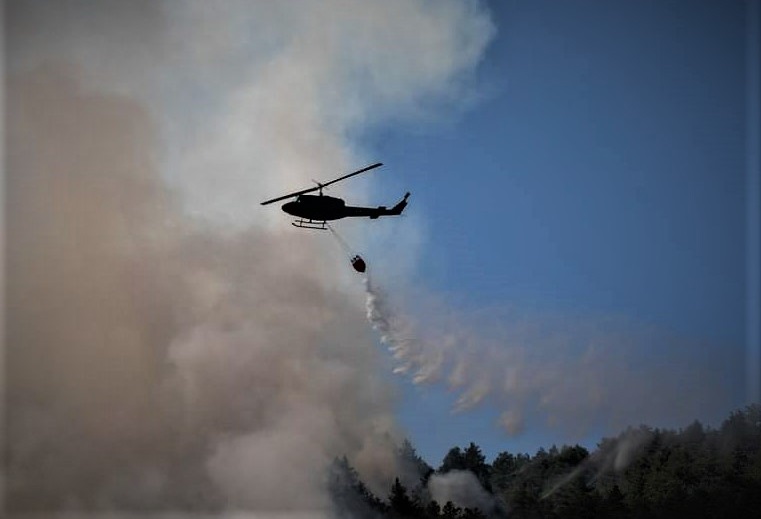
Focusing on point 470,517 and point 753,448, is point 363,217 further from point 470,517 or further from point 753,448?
point 753,448

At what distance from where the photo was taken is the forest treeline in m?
57.6

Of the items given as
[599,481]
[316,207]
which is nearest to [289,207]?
[316,207]

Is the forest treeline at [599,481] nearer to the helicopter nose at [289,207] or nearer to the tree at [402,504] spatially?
the tree at [402,504]

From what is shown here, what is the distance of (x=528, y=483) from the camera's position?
60.0m

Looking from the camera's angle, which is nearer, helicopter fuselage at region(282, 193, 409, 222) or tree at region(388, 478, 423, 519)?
helicopter fuselage at region(282, 193, 409, 222)

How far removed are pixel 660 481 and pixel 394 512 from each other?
501 inches

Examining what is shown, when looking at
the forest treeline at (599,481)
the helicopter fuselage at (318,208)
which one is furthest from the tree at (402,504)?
the helicopter fuselage at (318,208)

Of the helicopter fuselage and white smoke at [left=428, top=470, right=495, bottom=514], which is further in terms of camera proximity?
white smoke at [left=428, top=470, right=495, bottom=514]

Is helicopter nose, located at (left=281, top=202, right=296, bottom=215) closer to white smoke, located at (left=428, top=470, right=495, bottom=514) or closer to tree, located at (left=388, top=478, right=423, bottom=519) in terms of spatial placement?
tree, located at (left=388, top=478, right=423, bottom=519)

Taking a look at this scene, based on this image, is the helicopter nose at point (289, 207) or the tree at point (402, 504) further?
the tree at point (402, 504)

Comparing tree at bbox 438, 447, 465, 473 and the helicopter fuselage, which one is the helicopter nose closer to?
the helicopter fuselage

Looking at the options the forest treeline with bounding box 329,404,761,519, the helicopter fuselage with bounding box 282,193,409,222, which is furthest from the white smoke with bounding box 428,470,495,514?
the helicopter fuselage with bounding box 282,193,409,222

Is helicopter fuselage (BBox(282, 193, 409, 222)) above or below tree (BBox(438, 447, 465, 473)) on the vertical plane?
above

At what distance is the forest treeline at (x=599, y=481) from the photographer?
189 ft
